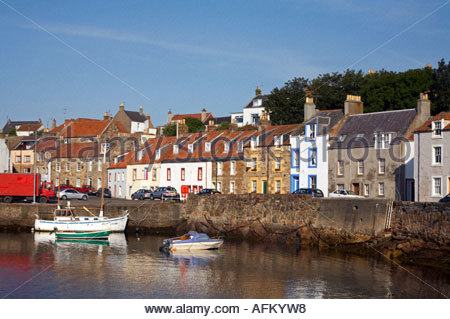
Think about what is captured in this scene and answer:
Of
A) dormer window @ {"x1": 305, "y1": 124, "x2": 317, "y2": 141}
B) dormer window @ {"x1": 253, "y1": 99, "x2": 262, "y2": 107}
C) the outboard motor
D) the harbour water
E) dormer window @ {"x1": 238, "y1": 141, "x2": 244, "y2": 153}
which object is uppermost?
dormer window @ {"x1": 253, "y1": 99, "x2": 262, "y2": 107}

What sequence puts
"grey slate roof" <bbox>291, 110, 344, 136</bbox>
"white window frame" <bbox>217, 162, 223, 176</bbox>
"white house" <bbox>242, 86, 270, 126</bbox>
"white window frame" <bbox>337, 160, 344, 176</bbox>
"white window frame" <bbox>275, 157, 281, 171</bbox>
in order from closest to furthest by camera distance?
1. "white window frame" <bbox>337, 160, 344, 176</bbox>
2. "grey slate roof" <bbox>291, 110, 344, 136</bbox>
3. "white window frame" <bbox>275, 157, 281, 171</bbox>
4. "white window frame" <bbox>217, 162, 223, 176</bbox>
5. "white house" <bbox>242, 86, 270, 126</bbox>

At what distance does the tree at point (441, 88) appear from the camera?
68.6m

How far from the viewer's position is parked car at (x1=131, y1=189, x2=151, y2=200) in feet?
216

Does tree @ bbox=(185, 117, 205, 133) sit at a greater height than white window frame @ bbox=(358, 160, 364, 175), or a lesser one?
greater

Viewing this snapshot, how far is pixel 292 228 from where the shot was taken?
4634 centimetres

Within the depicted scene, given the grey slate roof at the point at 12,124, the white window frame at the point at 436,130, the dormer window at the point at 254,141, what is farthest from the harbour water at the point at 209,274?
the grey slate roof at the point at 12,124

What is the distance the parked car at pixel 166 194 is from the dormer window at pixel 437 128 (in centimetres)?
2775

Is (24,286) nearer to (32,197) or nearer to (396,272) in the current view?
(396,272)

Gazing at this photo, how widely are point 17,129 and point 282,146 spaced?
10320 centimetres

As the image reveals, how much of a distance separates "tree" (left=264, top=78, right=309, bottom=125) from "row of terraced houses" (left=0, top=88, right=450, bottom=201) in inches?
443

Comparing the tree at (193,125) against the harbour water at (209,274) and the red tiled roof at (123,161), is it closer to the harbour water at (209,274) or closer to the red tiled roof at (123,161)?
the red tiled roof at (123,161)

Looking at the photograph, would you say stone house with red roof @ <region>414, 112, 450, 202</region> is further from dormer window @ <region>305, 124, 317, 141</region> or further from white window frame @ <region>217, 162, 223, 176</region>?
white window frame @ <region>217, 162, 223, 176</region>

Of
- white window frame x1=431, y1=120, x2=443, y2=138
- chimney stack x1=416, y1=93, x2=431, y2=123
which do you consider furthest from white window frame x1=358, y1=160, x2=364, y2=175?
white window frame x1=431, y1=120, x2=443, y2=138

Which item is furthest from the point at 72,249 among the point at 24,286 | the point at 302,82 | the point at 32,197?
the point at 302,82
